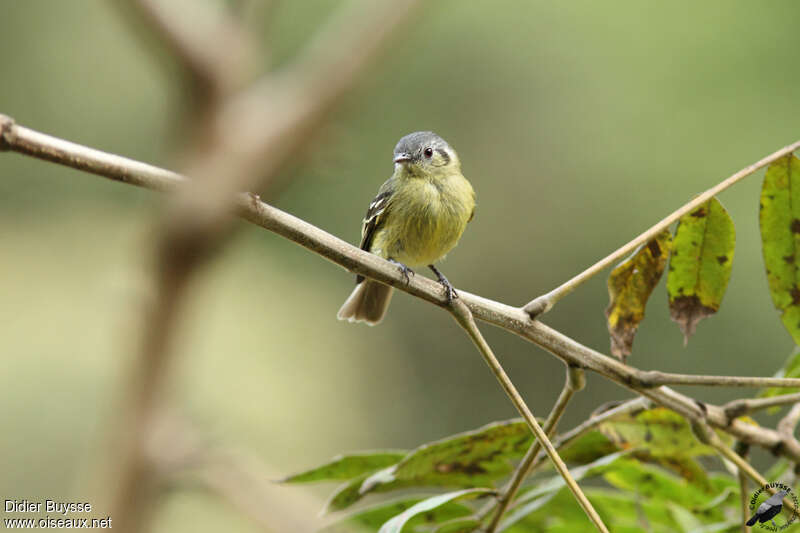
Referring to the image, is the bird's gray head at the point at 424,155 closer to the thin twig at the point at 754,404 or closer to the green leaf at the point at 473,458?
the green leaf at the point at 473,458

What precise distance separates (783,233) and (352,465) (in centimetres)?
109

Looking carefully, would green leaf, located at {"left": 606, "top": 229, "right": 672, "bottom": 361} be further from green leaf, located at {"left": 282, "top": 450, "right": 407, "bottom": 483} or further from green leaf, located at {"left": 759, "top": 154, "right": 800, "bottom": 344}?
green leaf, located at {"left": 282, "top": 450, "right": 407, "bottom": 483}

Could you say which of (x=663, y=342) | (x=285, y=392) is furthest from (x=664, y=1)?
(x=285, y=392)

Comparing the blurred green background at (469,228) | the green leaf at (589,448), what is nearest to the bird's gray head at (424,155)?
the green leaf at (589,448)

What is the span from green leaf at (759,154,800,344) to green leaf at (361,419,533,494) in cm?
63

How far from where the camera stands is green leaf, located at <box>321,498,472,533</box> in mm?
1990

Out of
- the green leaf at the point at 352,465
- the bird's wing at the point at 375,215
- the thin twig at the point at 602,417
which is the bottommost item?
the thin twig at the point at 602,417

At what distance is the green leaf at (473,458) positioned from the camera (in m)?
1.95

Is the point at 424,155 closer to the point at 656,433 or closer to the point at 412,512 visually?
the point at 656,433

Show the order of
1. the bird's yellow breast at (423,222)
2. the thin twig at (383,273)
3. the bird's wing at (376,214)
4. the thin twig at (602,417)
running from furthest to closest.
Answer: the bird's wing at (376,214) < the bird's yellow breast at (423,222) < the thin twig at (602,417) < the thin twig at (383,273)

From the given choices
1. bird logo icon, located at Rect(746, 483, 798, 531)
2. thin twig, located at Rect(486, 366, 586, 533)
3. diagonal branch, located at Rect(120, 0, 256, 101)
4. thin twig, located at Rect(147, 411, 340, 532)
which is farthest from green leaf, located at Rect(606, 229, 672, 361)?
diagonal branch, located at Rect(120, 0, 256, 101)

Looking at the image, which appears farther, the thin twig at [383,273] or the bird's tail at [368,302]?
the bird's tail at [368,302]

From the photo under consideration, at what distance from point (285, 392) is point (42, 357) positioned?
323 cm

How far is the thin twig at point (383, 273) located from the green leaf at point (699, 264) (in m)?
0.30
